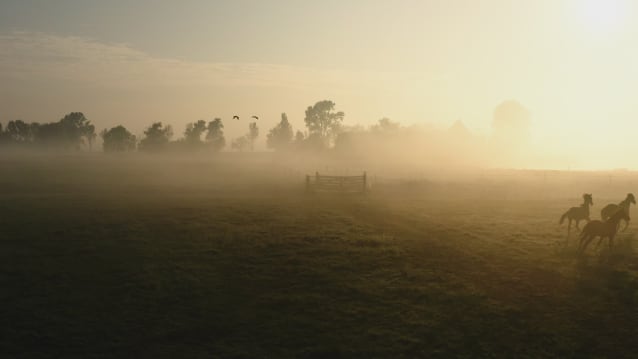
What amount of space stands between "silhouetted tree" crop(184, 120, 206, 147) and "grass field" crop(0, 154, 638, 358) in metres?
138

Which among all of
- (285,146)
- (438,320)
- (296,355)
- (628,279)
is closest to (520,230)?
(628,279)

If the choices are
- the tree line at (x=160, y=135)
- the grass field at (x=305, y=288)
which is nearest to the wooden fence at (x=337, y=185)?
the grass field at (x=305, y=288)

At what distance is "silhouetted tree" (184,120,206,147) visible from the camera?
535 feet

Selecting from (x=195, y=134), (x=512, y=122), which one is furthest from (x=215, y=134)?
(x=512, y=122)

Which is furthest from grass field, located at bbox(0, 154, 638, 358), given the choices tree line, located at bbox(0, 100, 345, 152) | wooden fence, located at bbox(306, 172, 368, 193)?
tree line, located at bbox(0, 100, 345, 152)

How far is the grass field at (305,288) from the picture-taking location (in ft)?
43.1

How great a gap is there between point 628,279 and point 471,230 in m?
9.27

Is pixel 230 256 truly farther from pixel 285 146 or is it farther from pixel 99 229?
pixel 285 146

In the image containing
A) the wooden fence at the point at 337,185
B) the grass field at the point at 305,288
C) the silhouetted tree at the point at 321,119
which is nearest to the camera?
the grass field at the point at 305,288

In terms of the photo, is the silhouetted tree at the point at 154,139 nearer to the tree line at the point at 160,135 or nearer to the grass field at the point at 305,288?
the tree line at the point at 160,135

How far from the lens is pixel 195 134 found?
164000 mm

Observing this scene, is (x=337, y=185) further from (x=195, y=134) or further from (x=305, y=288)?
(x=195, y=134)

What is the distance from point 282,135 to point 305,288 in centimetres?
15020

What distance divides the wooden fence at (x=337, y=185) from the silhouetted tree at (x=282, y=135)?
11500 centimetres
